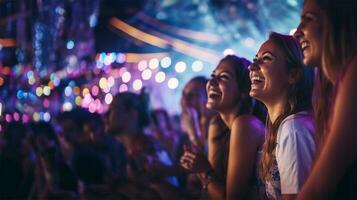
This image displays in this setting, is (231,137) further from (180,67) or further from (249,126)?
(180,67)

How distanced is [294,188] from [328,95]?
1.52 feet

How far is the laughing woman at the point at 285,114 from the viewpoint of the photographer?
2.59m

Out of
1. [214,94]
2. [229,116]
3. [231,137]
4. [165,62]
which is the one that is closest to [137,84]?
[165,62]

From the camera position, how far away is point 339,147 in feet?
7.79

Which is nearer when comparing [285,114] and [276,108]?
[285,114]

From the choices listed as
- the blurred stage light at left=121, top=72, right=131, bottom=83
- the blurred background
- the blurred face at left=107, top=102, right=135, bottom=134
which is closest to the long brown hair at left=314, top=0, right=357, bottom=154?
the blurred background

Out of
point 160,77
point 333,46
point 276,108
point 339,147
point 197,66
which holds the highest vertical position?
point 333,46

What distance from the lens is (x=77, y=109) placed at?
5.48 meters

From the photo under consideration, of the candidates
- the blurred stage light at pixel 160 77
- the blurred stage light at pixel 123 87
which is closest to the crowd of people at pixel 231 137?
the blurred stage light at pixel 123 87

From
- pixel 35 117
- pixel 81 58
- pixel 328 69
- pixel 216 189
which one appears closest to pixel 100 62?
pixel 81 58

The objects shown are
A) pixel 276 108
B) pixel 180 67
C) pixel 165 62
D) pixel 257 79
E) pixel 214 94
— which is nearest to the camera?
pixel 276 108

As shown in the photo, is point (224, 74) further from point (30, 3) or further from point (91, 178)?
point (30, 3)

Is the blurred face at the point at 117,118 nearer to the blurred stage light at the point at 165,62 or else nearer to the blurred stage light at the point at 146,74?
the blurred stage light at the point at 146,74

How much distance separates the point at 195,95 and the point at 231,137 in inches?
44.0
